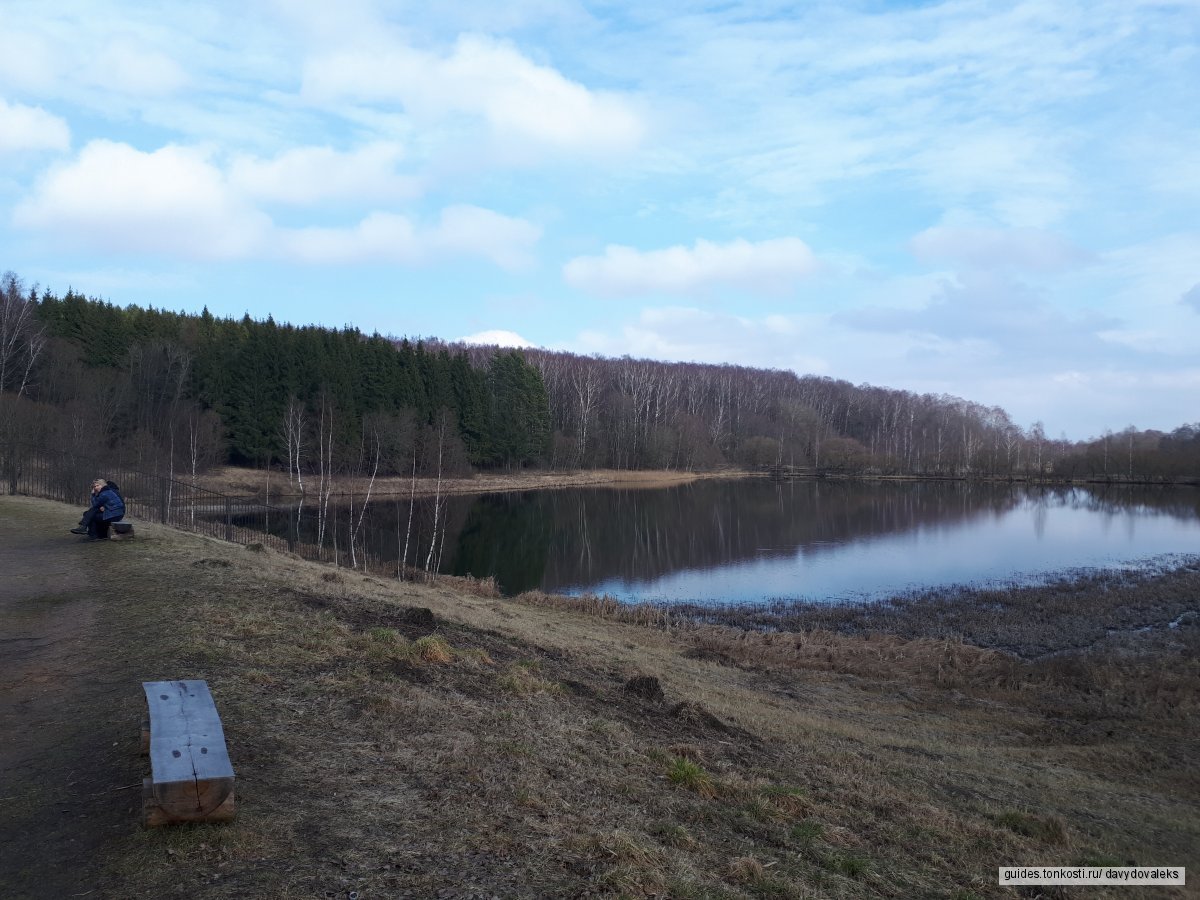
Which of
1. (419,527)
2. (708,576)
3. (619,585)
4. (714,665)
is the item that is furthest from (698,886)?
(419,527)

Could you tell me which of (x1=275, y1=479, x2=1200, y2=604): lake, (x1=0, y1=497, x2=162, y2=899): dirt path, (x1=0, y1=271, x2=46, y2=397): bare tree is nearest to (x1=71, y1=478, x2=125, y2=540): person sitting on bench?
(x1=0, y1=497, x2=162, y2=899): dirt path

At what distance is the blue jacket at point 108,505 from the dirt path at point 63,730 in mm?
2808

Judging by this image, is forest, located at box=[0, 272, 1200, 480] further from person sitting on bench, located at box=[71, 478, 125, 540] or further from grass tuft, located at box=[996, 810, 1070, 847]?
grass tuft, located at box=[996, 810, 1070, 847]

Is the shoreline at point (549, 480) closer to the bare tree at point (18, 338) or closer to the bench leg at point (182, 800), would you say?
the bare tree at point (18, 338)

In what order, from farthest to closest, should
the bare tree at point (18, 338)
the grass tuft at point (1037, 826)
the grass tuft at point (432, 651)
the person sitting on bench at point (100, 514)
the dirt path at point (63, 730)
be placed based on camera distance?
the bare tree at point (18, 338) → the person sitting on bench at point (100, 514) → the grass tuft at point (432, 651) → the grass tuft at point (1037, 826) → the dirt path at point (63, 730)

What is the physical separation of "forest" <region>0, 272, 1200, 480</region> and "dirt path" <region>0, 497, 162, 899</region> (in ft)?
61.0

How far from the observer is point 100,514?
1473 cm

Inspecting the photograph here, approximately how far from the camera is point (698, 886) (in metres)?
4.71

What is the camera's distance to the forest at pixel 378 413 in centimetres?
4816

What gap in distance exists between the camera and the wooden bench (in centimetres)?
433

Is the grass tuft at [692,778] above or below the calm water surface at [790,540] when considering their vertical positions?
above

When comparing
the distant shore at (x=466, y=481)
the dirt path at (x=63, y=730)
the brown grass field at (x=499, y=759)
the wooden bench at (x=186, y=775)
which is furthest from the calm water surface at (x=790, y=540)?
the wooden bench at (x=186, y=775)

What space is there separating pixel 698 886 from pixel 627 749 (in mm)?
2935

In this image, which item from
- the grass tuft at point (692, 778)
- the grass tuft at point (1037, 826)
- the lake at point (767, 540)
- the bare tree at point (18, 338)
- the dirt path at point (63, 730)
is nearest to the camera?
the dirt path at point (63, 730)
